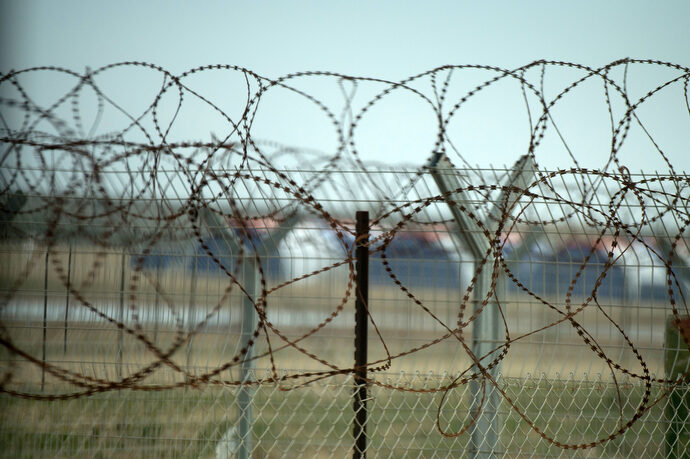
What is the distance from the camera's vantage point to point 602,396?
3389 millimetres

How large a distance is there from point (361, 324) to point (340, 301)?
242 millimetres

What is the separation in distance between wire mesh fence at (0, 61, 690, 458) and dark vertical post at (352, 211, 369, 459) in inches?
2.3

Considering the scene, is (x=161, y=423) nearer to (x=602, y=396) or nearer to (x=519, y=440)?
(x=519, y=440)

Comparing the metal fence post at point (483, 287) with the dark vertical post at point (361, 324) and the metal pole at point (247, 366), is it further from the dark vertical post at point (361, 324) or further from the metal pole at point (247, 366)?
the metal pole at point (247, 366)

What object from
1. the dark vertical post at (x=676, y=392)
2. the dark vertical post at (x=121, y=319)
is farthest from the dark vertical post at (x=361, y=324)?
the dark vertical post at (x=676, y=392)

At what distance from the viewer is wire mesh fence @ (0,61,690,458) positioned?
3.25 metres

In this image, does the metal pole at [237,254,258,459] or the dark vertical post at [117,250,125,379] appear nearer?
the metal pole at [237,254,258,459]

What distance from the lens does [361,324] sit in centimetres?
313

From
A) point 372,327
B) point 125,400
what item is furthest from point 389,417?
point 125,400

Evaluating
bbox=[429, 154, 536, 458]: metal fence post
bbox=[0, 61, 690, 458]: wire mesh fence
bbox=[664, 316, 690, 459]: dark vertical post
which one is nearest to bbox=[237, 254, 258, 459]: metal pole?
bbox=[0, 61, 690, 458]: wire mesh fence

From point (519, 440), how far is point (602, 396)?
1.60ft

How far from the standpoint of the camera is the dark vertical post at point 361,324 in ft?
10.2

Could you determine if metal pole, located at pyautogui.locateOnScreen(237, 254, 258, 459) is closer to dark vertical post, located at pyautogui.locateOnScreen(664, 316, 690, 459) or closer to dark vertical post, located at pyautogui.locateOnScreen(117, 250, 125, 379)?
dark vertical post, located at pyautogui.locateOnScreen(117, 250, 125, 379)

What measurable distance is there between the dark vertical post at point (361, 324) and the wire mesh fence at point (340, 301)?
0.06 meters
